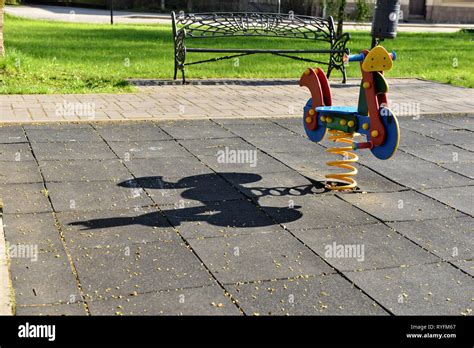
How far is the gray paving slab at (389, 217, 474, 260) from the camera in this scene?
540 centimetres

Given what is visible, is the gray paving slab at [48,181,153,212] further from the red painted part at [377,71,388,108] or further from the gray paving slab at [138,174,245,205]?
the red painted part at [377,71,388,108]

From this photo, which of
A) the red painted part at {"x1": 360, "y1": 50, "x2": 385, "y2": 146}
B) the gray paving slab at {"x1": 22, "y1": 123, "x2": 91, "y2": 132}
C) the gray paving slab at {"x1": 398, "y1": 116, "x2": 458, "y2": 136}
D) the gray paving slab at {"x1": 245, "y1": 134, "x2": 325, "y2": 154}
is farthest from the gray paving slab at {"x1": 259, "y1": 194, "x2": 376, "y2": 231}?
the gray paving slab at {"x1": 398, "y1": 116, "x2": 458, "y2": 136}

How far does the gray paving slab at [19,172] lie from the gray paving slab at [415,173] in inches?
139

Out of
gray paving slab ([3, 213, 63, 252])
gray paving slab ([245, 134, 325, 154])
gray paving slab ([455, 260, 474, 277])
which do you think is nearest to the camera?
gray paving slab ([455, 260, 474, 277])

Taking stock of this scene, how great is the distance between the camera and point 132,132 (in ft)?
28.8

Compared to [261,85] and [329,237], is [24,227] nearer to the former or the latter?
[329,237]

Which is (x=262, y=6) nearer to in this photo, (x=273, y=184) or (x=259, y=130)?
(x=259, y=130)

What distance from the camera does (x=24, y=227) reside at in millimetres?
5469

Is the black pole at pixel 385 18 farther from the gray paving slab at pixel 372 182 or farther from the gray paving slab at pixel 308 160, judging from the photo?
the gray paving slab at pixel 372 182

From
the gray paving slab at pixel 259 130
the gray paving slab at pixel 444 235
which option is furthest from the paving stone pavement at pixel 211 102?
the gray paving slab at pixel 444 235

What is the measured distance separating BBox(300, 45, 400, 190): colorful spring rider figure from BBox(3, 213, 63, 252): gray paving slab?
2716 mm

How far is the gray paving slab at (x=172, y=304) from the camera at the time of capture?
423cm
